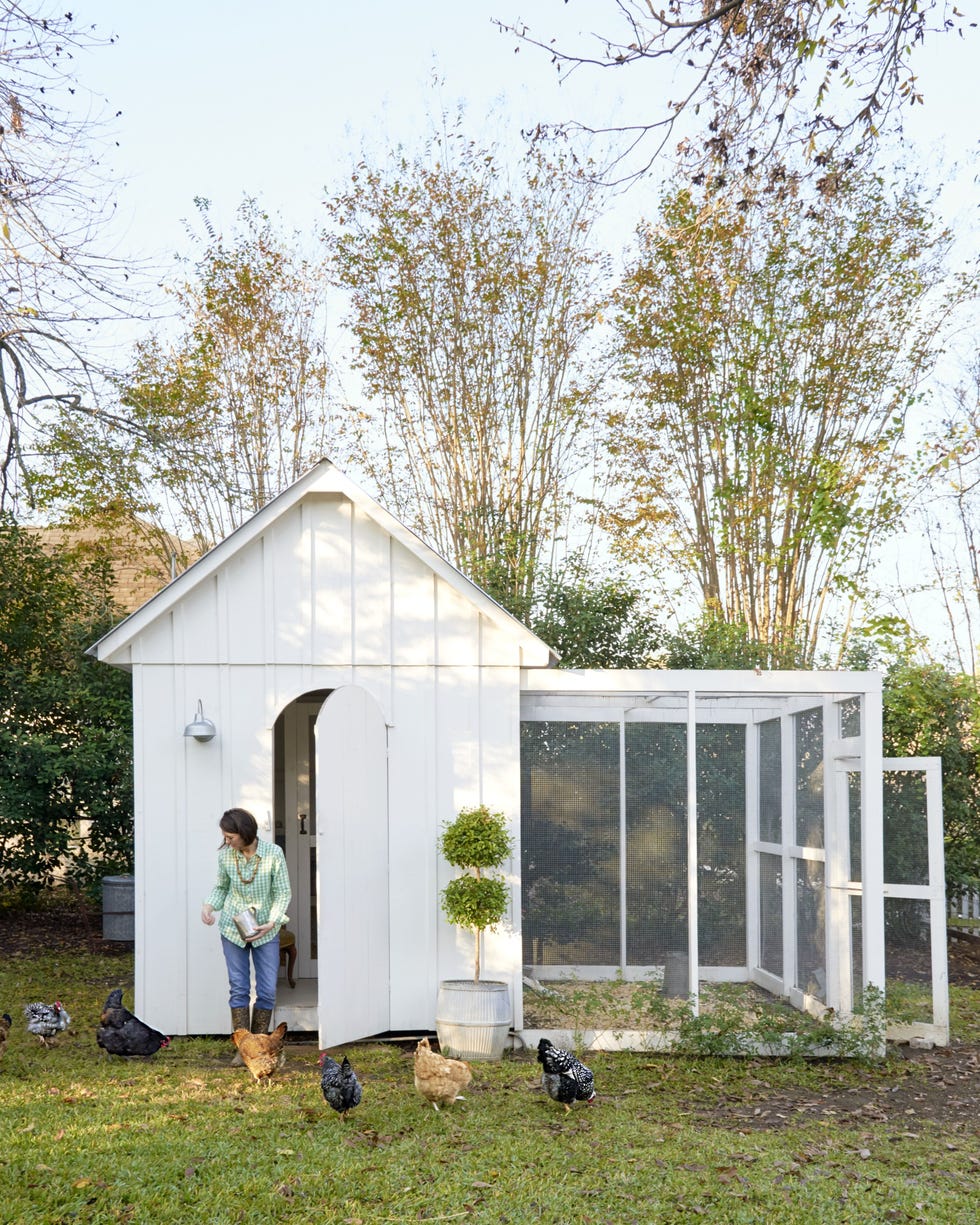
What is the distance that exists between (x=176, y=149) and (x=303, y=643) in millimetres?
5420

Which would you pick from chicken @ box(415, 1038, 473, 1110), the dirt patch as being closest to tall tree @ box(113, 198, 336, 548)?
the dirt patch

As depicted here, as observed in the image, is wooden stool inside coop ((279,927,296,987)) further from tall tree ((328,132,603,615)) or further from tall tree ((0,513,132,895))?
tall tree ((328,132,603,615))

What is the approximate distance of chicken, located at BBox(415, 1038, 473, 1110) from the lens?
6824 mm

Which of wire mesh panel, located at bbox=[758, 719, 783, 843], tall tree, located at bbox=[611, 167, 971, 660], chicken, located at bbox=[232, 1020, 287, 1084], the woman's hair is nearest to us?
chicken, located at bbox=[232, 1020, 287, 1084]

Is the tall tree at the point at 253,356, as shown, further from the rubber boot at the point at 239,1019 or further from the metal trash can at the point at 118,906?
the rubber boot at the point at 239,1019

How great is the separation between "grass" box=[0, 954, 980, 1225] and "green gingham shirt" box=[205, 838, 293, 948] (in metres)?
0.88

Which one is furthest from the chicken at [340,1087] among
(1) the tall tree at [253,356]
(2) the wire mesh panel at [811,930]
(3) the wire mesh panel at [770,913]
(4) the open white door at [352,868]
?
(1) the tall tree at [253,356]

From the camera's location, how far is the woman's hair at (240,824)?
800 centimetres

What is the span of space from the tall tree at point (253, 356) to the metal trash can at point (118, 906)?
7.00m

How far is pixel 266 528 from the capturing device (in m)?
8.88

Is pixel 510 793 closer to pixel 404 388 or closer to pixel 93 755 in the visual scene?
pixel 93 755

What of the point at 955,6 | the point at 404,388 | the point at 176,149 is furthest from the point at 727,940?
the point at 404,388

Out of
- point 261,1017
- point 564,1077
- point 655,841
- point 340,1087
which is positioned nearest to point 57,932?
point 261,1017

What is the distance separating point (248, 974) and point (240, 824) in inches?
40.9
